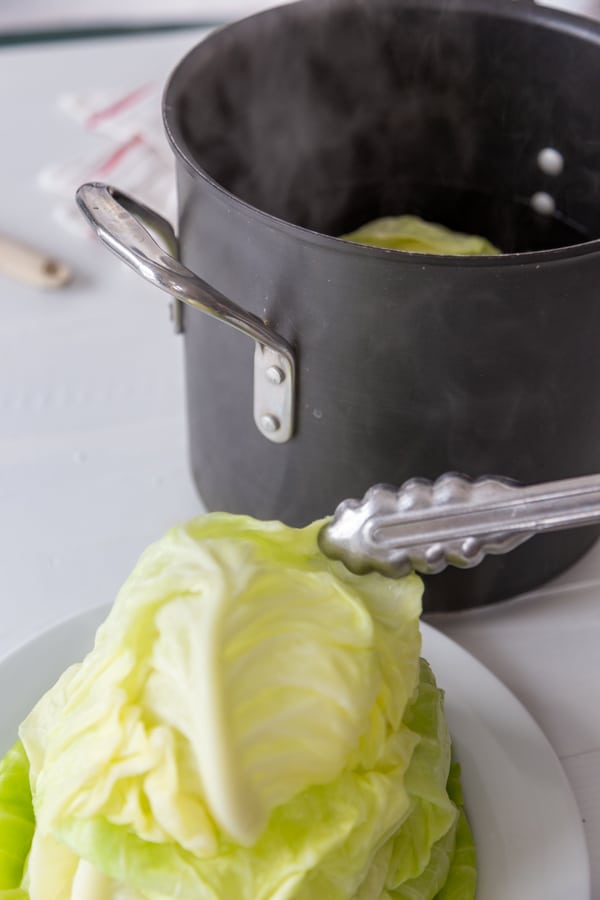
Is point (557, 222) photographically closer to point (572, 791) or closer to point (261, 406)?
point (261, 406)

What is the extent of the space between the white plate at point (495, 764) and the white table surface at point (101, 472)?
36 millimetres

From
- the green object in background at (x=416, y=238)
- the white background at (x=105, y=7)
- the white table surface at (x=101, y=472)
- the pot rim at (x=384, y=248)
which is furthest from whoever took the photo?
the white background at (x=105, y=7)

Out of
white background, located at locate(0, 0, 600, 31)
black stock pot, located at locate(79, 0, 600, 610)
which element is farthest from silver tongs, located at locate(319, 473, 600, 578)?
white background, located at locate(0, 0, 600, 31)

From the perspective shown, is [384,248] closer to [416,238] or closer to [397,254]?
[397,254]

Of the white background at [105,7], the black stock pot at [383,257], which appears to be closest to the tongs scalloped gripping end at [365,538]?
the black stock pot at [383,257]

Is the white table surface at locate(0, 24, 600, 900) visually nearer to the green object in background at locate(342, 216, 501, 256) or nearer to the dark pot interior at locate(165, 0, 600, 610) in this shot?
the dark pot interior at locate(165, 0, 600, 610)

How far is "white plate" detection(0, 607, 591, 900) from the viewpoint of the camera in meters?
0.74

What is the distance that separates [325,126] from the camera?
3.76 ft

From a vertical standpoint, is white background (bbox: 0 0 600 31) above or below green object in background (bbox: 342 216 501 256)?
above

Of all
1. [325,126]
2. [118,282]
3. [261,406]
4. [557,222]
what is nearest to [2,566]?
[261,406]

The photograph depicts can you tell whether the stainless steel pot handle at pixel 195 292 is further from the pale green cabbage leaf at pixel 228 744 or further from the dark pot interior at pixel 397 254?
the pale green cabbage leaf at pixel 228 744

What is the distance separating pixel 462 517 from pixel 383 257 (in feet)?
0.65

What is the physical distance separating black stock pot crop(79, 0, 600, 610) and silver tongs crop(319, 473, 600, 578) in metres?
0.15

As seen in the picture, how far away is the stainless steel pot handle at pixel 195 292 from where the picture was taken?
2.52 feet
